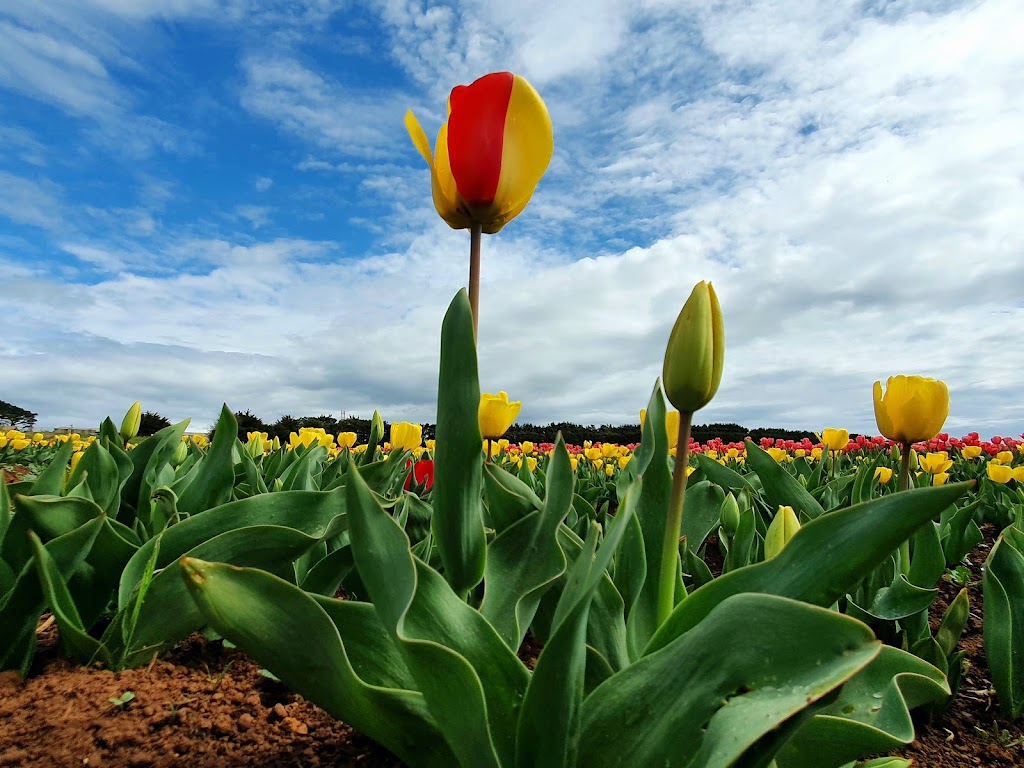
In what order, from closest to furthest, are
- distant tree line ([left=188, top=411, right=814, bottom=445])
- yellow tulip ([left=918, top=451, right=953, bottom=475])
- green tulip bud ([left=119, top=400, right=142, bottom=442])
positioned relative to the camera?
green tulip bud ([left=119, top=400, right=142, bottom=442]) → yellow tulip ([left=918, top=451, right=953, bottom=475]) → distant tree line ([left=188, top=411, right=814, bottom=445])

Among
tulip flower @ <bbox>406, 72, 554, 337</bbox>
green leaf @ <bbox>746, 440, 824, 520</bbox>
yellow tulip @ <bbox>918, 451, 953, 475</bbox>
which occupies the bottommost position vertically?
green leaf @ <bbox>746, 440, 824, 520</bbox>

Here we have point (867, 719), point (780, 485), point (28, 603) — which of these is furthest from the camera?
point (780, 485)

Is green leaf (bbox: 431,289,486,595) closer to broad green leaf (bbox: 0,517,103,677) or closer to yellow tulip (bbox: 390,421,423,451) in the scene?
broad green leaf (bbox: 0,517,103,677)

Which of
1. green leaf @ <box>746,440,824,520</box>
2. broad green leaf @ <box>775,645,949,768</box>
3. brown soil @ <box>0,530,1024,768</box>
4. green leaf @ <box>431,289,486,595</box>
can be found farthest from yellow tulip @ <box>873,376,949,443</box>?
green leaf @ <box>431,289,486,595</box>

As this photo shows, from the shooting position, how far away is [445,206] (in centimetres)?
166

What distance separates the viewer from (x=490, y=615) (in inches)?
59.9

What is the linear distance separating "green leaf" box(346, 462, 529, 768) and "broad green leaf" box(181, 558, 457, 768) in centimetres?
9

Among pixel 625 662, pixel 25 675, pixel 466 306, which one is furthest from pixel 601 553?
pixel 25 675

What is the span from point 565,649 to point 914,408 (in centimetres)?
218

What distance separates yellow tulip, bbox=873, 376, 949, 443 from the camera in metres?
2.61

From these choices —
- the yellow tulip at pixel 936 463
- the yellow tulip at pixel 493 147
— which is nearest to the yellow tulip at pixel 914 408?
the yellow tulip at pixel 493 147

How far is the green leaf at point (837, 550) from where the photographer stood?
1.03 metres

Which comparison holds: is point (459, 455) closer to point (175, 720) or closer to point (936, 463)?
point (175, 720)

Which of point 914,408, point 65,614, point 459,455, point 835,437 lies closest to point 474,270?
point 459,455
